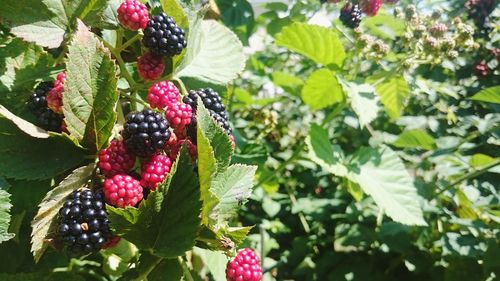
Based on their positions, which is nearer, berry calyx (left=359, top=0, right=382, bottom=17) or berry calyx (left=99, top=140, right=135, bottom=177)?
berry calyx (left=99, top=140, right=135, bottom=177)

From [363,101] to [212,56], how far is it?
70 cm

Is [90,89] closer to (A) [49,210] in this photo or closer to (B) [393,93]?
(A) [49,210]

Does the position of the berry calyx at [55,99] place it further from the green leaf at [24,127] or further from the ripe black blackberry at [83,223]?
the ripe black blackberry at [83,223]

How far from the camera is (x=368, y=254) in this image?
2414mm

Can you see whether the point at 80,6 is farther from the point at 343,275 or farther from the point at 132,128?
the point at 343,275

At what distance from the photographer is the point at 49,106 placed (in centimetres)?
82

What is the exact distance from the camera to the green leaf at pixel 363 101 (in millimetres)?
1651

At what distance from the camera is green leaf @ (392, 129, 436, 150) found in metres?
2.17

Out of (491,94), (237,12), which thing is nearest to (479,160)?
(491,94)

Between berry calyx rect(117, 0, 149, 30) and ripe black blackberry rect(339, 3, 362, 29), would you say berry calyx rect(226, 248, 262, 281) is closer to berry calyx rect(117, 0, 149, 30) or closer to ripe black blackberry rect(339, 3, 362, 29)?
berry calyx rect(117, 0, 149, 30)

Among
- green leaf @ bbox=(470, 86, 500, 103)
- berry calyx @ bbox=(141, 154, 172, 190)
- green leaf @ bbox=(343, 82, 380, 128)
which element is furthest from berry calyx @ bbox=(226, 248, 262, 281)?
green leaf @ bbox=(470, 86, 500, 103)

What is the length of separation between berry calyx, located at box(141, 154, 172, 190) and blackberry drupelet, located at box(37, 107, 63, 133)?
0.17m

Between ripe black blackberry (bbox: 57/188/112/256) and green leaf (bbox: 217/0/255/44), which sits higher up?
ripe black blackberry (bbox: 57/188/112/256)

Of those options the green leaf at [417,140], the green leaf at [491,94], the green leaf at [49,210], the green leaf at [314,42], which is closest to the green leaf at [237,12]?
the green leaf at [314,42]
